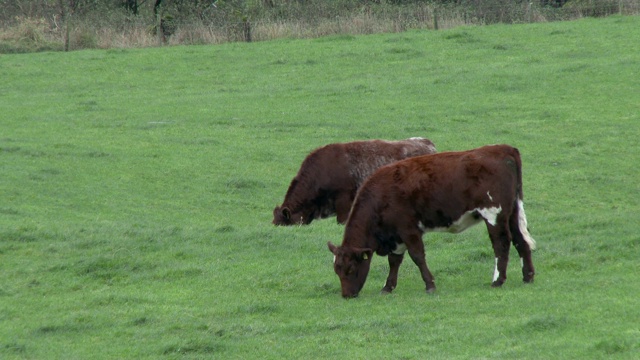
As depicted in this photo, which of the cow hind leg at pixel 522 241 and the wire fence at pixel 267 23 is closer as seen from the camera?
the cow hind leg at pixel 522 241

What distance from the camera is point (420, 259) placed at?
1161 cm

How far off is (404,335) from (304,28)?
28377 millimetres

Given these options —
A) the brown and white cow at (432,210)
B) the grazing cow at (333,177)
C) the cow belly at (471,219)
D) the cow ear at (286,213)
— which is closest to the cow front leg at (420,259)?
the brown and white cow at (432,210)

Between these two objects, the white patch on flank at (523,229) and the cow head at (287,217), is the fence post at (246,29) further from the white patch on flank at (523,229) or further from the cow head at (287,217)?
the white patch on flank at (523,229)

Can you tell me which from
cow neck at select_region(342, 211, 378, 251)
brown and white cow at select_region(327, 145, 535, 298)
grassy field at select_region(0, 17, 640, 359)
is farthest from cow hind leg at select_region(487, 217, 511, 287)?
cow neck at select_region(342, 211, 378, 251)

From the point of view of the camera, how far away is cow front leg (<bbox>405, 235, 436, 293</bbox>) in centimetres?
1156

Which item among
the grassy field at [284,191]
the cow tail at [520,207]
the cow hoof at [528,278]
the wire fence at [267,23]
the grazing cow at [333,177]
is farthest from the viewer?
the wire fence at [267,23]

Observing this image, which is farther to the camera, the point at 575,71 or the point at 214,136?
the point at 575,71

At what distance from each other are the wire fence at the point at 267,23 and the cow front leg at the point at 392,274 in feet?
82.8

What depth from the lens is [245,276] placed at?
12.9m

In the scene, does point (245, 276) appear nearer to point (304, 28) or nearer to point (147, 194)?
point (147, 194)

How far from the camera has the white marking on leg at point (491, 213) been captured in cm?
1120

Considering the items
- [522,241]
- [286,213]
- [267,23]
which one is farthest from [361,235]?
[267,23]

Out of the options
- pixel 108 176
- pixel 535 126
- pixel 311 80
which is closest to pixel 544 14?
pixel 311 80
